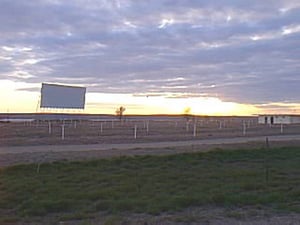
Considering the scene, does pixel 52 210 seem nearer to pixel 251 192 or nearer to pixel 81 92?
pixel 251 192

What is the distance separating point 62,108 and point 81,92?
4194 millimetres

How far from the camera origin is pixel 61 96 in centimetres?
8500

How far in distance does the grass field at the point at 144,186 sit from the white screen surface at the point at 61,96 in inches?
2606

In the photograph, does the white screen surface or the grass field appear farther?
the white screen surface

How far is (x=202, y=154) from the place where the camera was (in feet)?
65.9

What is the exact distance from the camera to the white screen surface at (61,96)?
3265 inches

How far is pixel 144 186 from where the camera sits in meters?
13.0

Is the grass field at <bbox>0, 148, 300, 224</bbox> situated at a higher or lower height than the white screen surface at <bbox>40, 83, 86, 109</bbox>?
lower

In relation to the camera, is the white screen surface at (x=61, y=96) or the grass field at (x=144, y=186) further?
the white screen surface at (x=61, y=96)

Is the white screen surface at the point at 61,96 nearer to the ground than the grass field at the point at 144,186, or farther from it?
farther from it

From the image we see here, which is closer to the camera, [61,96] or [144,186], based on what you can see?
[144,186]

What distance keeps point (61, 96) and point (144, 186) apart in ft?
241

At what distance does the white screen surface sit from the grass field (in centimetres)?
6620

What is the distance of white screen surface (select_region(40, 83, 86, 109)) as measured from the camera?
272ft
